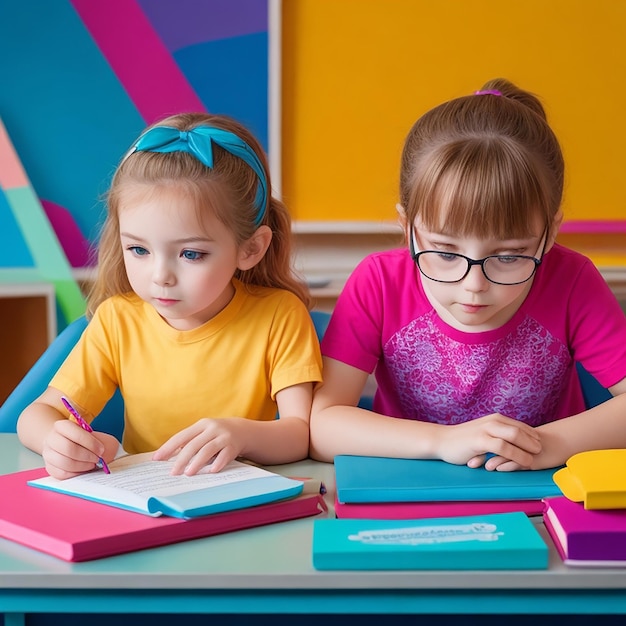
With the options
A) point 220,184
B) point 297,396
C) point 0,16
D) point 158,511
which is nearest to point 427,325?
point 297,396

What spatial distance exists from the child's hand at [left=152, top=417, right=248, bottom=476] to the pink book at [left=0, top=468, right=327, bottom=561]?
118mm

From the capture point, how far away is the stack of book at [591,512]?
81 cm

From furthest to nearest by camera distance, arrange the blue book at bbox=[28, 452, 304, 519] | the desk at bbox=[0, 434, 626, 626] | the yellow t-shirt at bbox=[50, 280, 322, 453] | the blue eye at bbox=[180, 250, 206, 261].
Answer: the yellow t-shirt at bbox=[50, 280, 322, 453] → the blue eye at bbox=[180, 250, 206, 261] → the blue book at bbox=[28, 452, 304, 519] → the desk at bbox=[0, 434, 626, 626]

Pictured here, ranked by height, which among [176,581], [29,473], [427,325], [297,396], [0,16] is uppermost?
[0,16]

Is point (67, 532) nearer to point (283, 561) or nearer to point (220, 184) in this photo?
point (283, 561)

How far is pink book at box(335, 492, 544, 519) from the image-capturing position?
938 millimetres

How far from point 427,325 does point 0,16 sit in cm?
192

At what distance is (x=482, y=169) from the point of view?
3.88 ft

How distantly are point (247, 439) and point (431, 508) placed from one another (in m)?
0.28

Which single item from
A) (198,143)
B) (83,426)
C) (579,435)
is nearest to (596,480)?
(579,435)

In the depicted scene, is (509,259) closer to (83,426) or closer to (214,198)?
(214,198)

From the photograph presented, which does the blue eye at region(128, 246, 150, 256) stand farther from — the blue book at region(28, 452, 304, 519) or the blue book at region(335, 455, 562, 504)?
the blue book at region(335, 455, 562, 504)

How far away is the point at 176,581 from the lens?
2.60 feet

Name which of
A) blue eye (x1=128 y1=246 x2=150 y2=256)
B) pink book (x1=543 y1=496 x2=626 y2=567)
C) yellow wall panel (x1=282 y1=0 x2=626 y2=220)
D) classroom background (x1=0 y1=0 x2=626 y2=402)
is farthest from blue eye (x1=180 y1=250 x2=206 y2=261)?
yellow wall panel (x1=282 y1=0 x2=626 y2=220)
